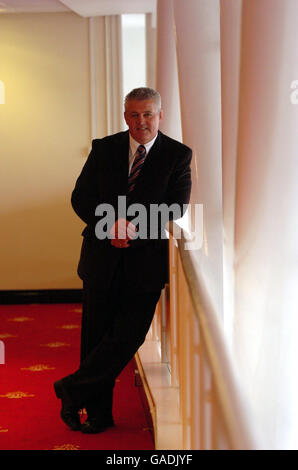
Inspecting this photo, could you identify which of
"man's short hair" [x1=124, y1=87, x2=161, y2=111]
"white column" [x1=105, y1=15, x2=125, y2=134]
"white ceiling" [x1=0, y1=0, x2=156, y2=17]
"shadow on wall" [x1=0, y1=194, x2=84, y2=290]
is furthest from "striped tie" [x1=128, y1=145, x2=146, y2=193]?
"shadow on wall" [x1=0, y1=194, x2=84, y2=290]

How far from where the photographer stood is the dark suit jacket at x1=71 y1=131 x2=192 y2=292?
3.67 metres

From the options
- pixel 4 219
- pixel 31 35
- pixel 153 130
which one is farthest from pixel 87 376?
pixel 31 35

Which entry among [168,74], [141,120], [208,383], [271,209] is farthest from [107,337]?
[168,74]

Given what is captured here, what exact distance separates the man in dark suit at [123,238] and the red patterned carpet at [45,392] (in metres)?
0.19

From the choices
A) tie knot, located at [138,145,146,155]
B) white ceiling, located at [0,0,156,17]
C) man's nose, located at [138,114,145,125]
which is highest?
white ceiling, located at [0,0,156,17]

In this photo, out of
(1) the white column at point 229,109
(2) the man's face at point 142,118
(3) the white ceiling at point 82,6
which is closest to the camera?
(1) the white column at point 229,109

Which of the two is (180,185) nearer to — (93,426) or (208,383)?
(93,426)

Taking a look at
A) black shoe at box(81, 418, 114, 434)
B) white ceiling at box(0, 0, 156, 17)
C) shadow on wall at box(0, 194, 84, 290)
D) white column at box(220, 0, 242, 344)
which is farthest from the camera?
shadow on wall at box(0, 194, 84, 290)

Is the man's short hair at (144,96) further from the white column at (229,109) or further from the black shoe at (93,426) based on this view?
the black shoe at (93,426)

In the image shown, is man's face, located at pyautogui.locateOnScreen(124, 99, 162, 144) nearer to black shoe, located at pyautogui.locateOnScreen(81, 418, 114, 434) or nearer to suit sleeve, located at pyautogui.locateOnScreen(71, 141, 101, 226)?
suit sleeve, located at pyautogui.locateOnScreen(71, 141, 101, 226)

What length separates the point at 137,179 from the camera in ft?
12.2

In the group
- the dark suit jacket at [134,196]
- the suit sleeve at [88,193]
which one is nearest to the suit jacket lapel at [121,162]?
the dark suit jacket at [134,196]

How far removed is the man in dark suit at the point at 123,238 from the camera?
12.0 feet

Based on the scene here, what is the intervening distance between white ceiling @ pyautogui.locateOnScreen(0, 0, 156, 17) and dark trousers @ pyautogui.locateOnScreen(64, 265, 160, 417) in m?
4.31
